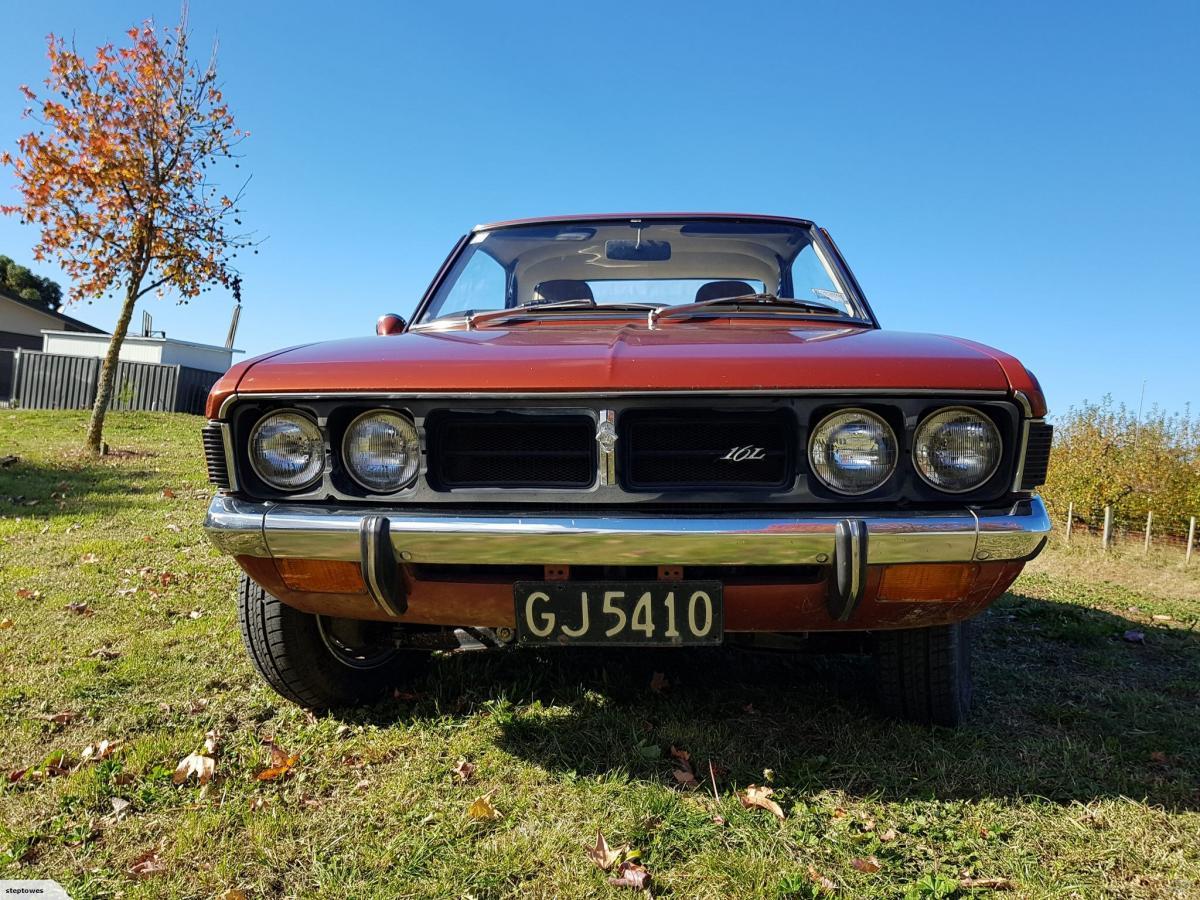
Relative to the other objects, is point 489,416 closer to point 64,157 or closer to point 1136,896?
point 1136,896

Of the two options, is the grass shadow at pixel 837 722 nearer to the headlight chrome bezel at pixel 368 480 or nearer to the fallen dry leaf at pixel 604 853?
the fallen dry leaf at pixel 604 853

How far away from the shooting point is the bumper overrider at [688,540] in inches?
70.6

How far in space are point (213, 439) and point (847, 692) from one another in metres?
2.22

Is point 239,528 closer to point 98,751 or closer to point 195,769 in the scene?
point 195,769

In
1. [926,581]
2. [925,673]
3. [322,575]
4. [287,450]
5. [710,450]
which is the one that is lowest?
[925,673]

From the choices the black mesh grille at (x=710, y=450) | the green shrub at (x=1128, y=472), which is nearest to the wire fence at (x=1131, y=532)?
the green shrub at (x=1128, y=472)

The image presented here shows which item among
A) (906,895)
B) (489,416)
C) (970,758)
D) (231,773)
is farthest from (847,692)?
(231,773)

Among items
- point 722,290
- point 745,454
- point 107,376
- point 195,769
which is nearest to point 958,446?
point 745,454

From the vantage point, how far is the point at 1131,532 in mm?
17250

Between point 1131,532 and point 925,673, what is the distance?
1858cm

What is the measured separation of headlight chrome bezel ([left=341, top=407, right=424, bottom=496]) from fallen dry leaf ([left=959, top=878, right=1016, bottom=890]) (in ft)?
5.27

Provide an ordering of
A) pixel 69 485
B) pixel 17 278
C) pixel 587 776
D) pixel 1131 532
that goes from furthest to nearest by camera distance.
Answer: pixel 17 278 < pixel 1131 532 < pixel 69 485 < pixel 587 776

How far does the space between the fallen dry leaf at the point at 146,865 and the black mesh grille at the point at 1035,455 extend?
2259 millimetres

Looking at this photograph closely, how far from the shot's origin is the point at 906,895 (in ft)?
5.49
